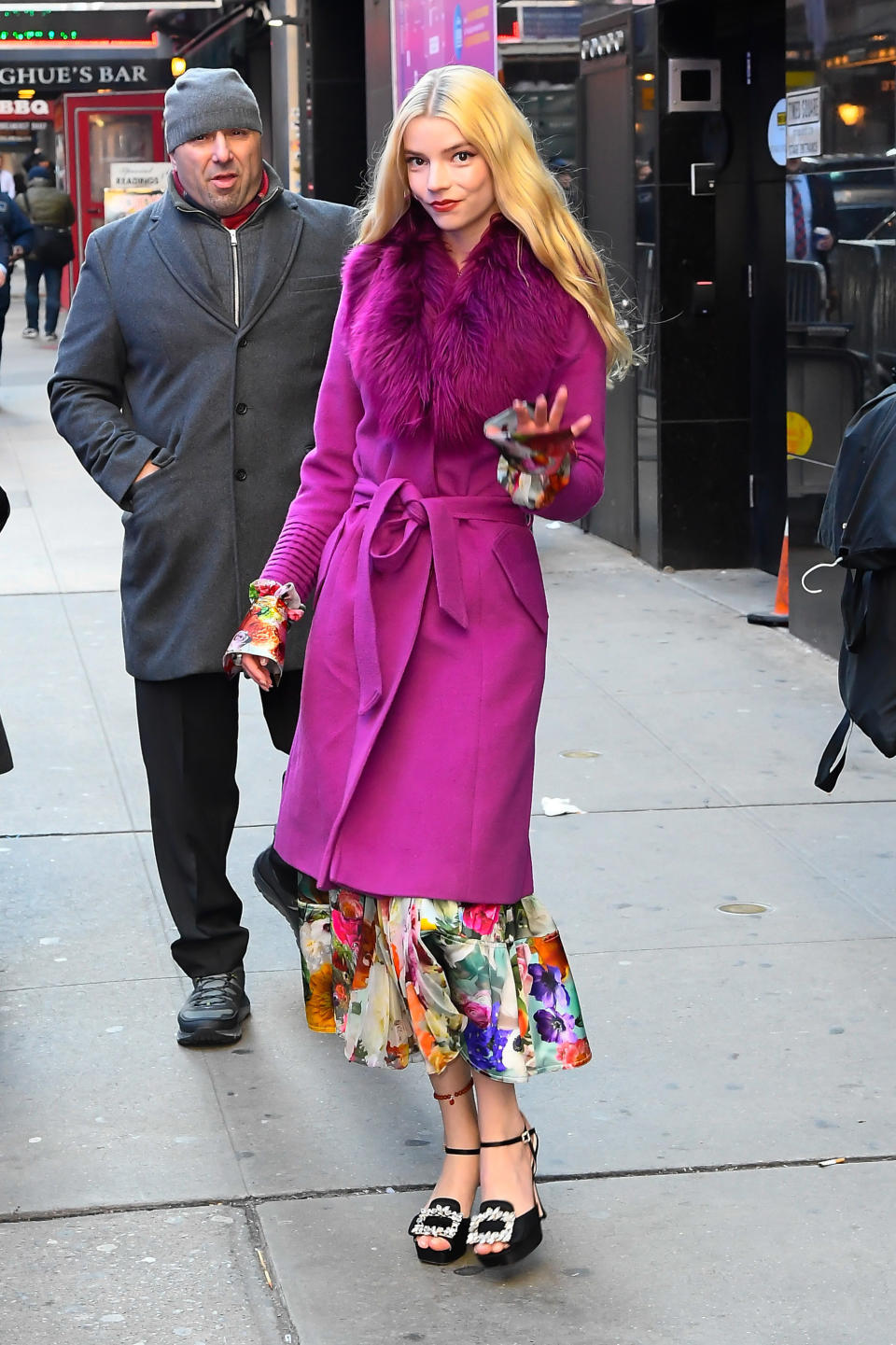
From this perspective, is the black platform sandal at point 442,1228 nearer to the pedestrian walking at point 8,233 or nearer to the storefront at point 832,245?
the storefront at point 832,245

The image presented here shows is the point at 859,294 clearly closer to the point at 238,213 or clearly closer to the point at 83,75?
the point at 238,213

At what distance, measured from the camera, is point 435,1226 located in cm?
326

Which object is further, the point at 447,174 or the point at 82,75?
the point at 82,75

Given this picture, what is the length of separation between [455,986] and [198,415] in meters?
1.49

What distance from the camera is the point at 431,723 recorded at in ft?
10.5

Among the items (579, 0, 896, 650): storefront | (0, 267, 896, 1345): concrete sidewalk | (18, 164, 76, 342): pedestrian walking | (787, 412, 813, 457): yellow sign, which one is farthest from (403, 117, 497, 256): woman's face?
(18, 164, 76, 342): pedestrian walking

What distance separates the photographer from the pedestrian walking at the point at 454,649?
3.14 meters

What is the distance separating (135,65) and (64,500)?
1390cm

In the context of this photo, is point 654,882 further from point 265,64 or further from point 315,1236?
point 265,64

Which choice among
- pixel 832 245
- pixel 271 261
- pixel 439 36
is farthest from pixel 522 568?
pixel 439 36

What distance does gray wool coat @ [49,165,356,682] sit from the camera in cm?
408

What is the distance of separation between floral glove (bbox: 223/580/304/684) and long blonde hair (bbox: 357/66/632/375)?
2.20ft

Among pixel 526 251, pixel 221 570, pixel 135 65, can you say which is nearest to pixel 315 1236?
pixel 221 570

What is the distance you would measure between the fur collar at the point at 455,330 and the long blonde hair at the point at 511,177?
0.04 m
